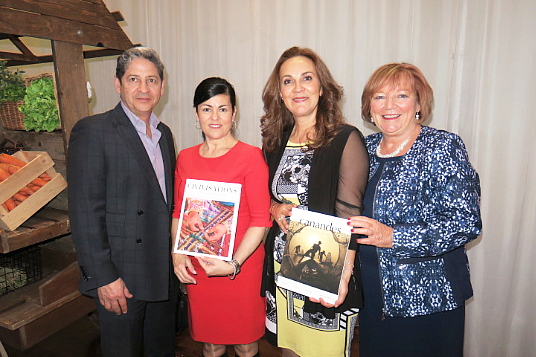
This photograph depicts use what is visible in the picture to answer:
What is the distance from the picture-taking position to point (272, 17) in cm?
310

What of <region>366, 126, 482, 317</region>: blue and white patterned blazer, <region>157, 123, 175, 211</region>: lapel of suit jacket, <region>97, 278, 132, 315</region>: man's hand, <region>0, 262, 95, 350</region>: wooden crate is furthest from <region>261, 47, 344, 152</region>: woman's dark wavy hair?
<region>0, 262, 95, 350</region>: wooden crate

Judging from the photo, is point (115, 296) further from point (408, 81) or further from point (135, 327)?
point (408, 81)

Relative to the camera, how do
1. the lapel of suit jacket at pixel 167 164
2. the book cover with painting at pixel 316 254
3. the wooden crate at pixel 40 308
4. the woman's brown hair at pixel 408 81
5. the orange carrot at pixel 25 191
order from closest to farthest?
the book cover with painting at pixel 316 254, the woman's brown hair at pixel 408 81, the lapel of suit jacket at pixel 167 164, the orange carrot at pixel 25 191, the wooden crate at pixel 40 308

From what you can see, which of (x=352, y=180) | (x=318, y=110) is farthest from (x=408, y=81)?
(x=352, y=180)

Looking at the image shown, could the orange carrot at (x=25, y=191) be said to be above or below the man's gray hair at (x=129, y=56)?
below

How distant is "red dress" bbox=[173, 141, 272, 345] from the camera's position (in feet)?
5.62

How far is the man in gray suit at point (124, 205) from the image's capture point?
64.2 inches

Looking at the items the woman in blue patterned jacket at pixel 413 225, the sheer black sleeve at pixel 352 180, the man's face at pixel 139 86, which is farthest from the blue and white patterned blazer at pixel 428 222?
the man's face at pixel 139 86

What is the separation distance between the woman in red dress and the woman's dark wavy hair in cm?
18

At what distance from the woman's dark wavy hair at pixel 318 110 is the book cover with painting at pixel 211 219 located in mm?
379

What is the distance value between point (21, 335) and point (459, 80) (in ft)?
11.4

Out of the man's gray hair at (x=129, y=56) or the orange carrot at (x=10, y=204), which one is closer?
the man's gray hair at (x=129, y=56)

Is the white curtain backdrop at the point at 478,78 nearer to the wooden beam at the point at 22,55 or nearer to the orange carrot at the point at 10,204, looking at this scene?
the wooden beam at the point at 22,55

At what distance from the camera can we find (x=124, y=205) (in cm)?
170
